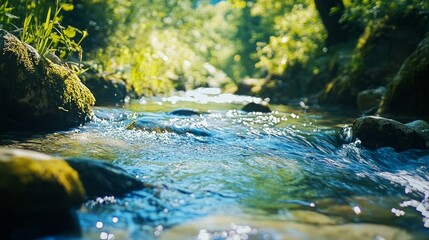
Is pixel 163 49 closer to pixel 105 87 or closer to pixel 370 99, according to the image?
pixel 105 87

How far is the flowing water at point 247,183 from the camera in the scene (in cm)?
242

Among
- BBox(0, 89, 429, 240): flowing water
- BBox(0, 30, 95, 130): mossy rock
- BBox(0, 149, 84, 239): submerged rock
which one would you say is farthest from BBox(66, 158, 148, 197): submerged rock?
BBox(0, 30, 95, 130): mossy rock

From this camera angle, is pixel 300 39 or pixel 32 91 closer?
pixel 32 91

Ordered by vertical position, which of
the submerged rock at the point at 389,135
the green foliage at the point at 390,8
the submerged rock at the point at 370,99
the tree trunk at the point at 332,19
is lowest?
the submerged rock at the point at 389,135

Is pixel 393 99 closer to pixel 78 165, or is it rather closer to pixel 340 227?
pixel 340 227

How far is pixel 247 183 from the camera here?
336cm

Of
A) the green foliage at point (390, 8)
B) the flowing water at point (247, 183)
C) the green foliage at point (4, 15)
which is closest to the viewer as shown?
the flowing water at point (247, 183)

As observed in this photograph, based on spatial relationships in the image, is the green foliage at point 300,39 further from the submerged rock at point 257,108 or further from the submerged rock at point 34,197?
the submerged rock at point 34,197

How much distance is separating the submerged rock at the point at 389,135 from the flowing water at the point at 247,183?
0.14 meters

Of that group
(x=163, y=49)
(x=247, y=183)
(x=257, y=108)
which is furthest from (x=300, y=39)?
(x=247, y=183)

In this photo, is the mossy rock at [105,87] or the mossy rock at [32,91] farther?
the mossy rock at [105,87]

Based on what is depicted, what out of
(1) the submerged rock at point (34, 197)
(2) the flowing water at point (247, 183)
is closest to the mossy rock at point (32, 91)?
(2) the flowing water at point (247, 183)

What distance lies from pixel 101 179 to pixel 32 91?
2.82 metres

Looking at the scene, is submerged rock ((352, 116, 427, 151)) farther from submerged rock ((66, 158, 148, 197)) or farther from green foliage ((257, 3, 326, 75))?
green foliage ((257, 3, 326, 75))
